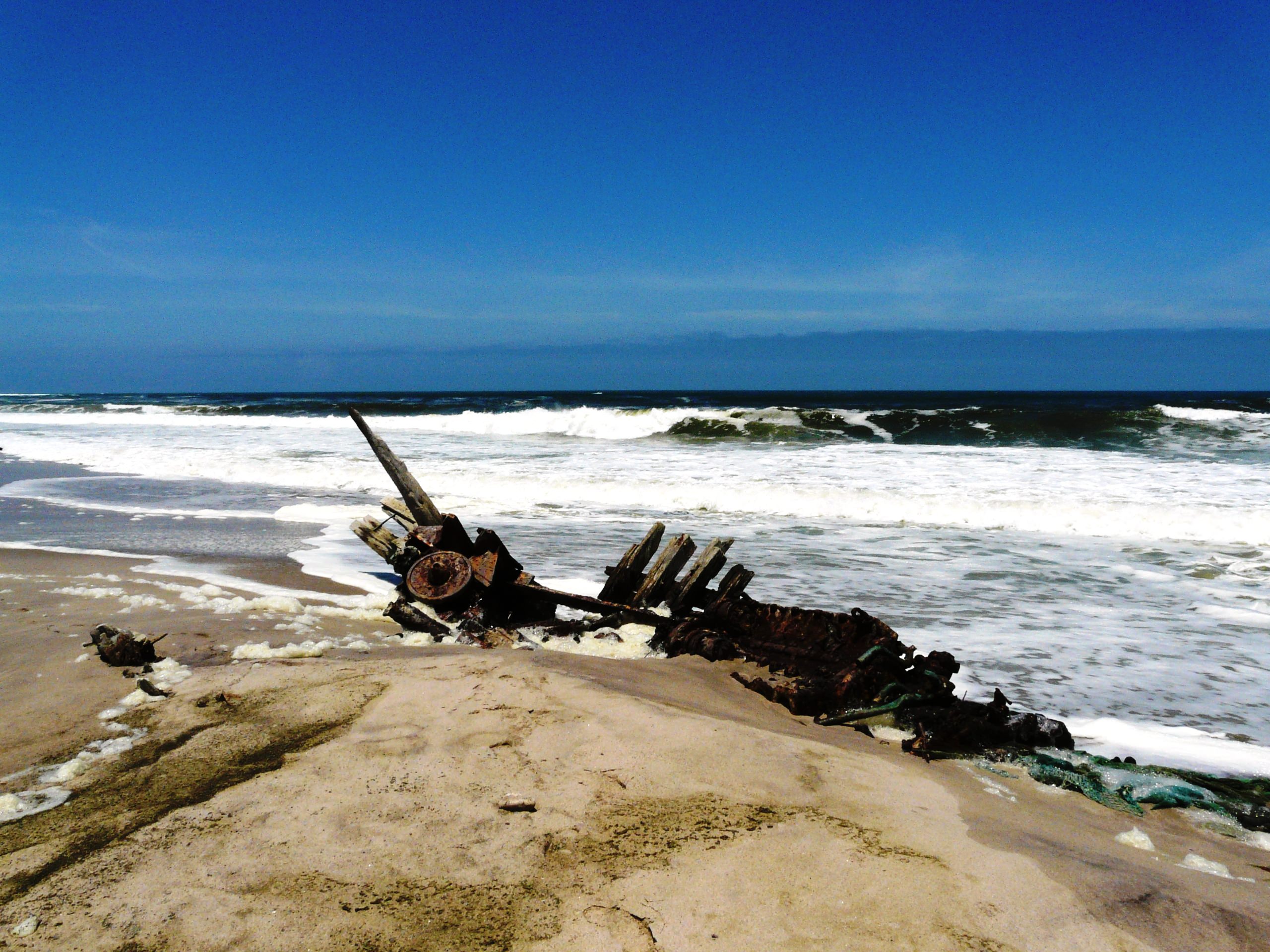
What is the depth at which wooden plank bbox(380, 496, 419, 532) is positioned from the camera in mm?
6879

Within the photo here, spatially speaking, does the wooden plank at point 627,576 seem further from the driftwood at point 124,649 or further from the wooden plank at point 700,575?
the driftwood at point 124,649

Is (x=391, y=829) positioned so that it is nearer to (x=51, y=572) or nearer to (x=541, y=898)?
(x=541, y=898)

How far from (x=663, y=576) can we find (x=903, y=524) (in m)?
5.94

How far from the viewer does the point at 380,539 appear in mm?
6449

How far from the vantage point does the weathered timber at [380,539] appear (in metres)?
6.26

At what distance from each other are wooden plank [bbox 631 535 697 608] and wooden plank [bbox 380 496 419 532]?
2.37 metres

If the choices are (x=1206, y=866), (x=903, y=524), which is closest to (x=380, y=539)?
(x=1206, y=866)

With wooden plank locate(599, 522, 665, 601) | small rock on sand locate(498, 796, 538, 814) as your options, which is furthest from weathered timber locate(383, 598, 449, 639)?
small rock on sand locate(498, 796, 538, 814)

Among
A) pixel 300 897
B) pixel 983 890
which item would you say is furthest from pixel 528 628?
pixel 983 890

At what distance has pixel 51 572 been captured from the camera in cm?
624

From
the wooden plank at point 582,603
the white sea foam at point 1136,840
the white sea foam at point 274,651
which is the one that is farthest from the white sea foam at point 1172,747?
the white sea foam at point 274,651

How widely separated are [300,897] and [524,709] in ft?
4.08

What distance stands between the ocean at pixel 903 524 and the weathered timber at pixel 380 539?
340 millimetres

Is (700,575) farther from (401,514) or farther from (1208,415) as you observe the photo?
(1208,415)
